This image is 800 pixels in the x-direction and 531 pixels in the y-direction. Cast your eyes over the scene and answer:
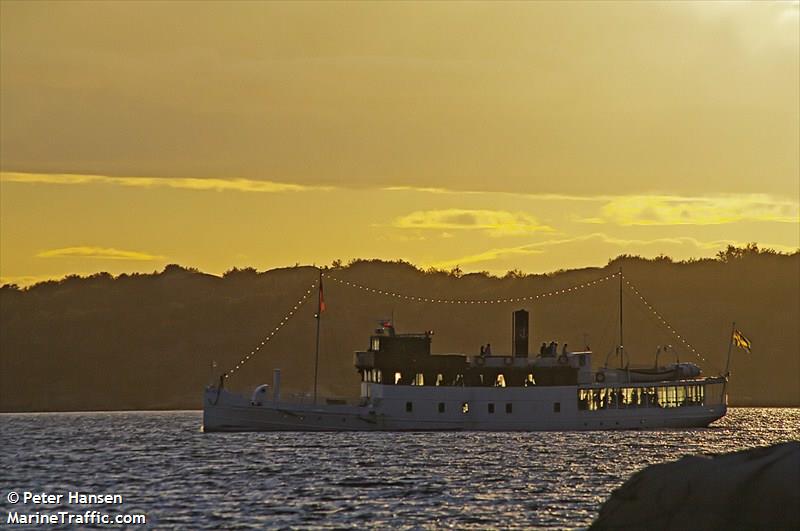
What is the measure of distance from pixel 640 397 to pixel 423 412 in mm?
17405

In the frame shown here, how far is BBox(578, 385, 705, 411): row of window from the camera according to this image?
9969cm

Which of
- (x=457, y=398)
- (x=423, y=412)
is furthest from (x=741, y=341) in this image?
(x=423, y=412)

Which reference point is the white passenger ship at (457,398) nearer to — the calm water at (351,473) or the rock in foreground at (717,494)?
the calm water at (351,473)

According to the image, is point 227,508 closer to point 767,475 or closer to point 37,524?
point 37,524

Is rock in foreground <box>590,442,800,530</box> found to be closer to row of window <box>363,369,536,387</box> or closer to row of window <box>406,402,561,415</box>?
row of window <box>363,369,536,387</box>

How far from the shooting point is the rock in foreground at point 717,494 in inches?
1103

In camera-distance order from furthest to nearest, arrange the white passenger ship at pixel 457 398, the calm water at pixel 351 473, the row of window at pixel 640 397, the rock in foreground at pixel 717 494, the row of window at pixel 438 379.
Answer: the row of window at pixel 640 397 → the row of window at pixel 438 379 → the white passenger ship at pixel 457 398 → the calm water at pixel 351 473 → the rock in foreground at pixel 717 494

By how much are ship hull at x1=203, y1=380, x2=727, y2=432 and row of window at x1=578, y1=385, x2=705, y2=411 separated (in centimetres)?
83

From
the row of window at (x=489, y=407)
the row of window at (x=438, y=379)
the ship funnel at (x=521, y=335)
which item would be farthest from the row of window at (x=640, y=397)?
the row of window at (x=438, y=379)

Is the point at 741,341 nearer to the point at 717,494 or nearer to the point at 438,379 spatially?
the point at 438,379

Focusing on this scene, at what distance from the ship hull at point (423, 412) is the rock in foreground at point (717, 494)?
207ft

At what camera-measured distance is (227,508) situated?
1971 inches

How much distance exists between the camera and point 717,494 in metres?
28.9

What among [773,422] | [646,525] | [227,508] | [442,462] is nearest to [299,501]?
[227,508]
